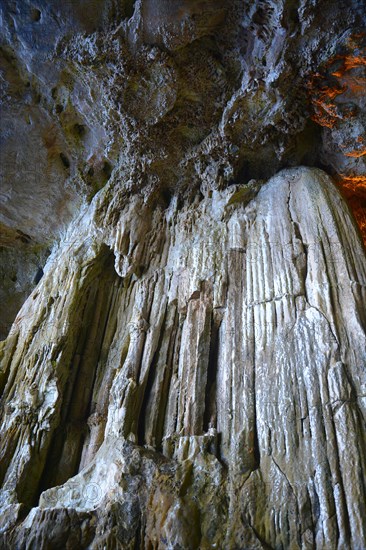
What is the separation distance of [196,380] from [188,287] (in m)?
1.87

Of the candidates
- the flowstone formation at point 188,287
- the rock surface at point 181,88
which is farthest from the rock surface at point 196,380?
the rock surface at point 181,88

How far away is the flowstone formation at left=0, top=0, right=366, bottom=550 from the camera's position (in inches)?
197

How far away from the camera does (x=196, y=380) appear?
6324 millimetres

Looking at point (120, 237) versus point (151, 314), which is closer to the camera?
point (151, 314)

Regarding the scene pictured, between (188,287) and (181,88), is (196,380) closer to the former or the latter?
(188,287)

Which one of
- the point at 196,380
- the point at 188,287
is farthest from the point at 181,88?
the point at 196,380

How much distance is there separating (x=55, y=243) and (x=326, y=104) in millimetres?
8295

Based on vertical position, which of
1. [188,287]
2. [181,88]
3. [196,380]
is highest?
[181,88]

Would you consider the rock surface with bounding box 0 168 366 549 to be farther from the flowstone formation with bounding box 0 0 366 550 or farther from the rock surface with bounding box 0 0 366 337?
the rock surface with bounding box 0 0 366 337

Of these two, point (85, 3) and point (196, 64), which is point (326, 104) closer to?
point (196, 64)

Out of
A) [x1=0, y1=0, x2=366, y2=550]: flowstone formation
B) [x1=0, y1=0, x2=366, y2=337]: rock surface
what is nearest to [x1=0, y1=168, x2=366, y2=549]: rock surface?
[x1=0, y1=0, x2=366, y2=550]: flowstone formation

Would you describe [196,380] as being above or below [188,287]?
below

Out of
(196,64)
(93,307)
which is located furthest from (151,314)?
(196,64)

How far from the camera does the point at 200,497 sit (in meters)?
5.11
